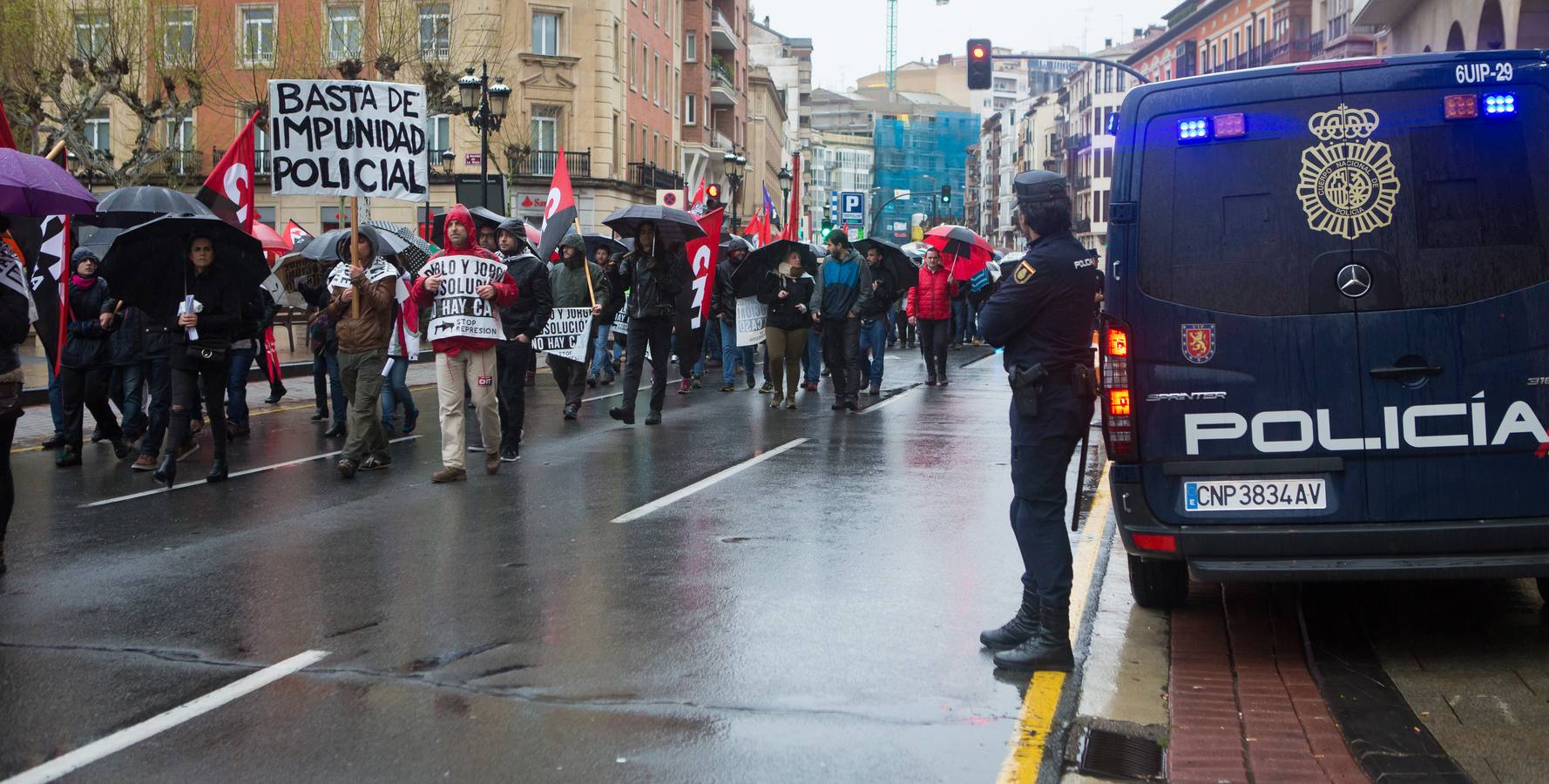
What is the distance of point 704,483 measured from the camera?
10.8 meters

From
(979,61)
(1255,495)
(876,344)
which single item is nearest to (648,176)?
(979,61)

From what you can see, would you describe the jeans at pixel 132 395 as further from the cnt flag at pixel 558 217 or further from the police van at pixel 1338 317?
the police van at pixel 1338 317

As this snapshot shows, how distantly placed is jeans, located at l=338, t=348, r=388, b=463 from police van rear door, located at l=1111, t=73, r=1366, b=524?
6.69 metres

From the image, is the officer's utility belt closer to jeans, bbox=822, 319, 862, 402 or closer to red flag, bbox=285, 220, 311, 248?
jeans, bbox=822, 319, 862, 402

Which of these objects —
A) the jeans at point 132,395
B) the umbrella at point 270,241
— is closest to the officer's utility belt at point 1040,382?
A: the jeans at point 132,395

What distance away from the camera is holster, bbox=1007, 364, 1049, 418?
586 cm

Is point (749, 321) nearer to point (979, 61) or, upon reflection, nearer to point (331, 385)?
point (331, 385)

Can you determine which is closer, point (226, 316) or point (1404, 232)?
point (1404, 232)

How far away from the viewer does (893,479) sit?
11.1 metres

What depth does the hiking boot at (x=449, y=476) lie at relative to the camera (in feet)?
35.5

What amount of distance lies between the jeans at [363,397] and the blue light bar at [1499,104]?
7.77m

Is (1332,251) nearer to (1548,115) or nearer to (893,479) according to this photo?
(1548,115)

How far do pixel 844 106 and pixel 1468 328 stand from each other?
189 metres

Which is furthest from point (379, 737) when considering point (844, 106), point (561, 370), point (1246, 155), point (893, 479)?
point (844, 106)
